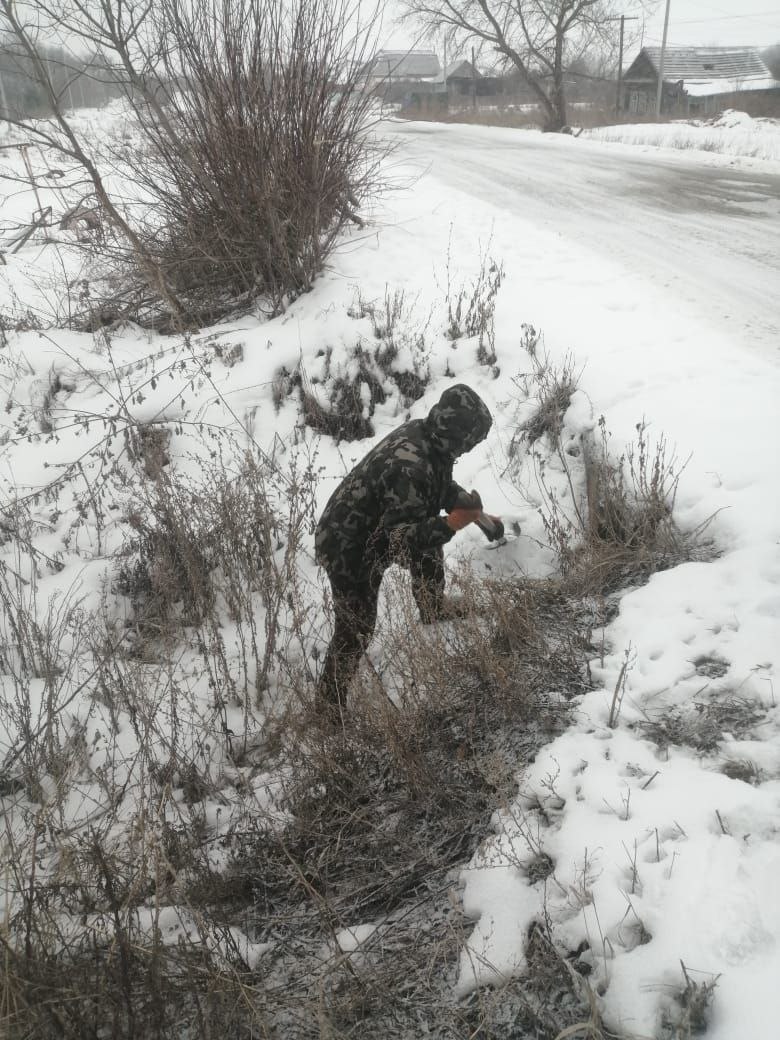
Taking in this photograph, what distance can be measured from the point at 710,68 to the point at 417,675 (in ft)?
130

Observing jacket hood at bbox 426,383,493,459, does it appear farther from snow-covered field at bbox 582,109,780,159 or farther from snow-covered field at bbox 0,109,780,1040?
snow-covered field at bbox 582,109,780,159

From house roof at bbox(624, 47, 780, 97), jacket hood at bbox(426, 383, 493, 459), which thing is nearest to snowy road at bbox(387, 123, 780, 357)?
jacket hood at bbox(426, 383, 493, 459)

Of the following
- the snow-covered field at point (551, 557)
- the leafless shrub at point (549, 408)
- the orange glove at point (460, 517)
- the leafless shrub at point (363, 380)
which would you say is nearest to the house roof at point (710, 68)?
the snow-covered field at point (551, 557)

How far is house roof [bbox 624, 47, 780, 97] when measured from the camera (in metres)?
30.4

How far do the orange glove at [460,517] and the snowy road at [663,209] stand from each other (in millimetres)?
2773

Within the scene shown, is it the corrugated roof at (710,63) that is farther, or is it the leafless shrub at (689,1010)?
the corrugated roof at (710,63)

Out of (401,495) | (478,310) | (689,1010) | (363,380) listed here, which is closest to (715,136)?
(478,310)

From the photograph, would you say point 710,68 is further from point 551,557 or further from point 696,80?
point 551,557

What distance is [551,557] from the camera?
3.94 m

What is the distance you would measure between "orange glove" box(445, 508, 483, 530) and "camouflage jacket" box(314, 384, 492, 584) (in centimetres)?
7

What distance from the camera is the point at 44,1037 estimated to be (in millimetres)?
1708

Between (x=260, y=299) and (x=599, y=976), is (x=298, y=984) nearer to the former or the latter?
(x=599, y=976)

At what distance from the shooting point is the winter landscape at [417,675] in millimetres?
1869

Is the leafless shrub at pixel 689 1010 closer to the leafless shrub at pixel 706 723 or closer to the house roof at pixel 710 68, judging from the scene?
the leafless shrub at pixel 706 723
